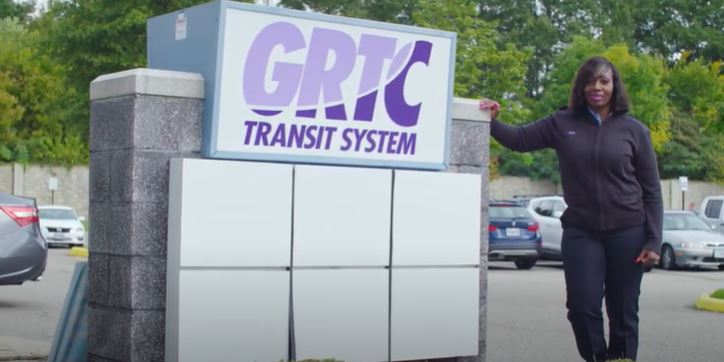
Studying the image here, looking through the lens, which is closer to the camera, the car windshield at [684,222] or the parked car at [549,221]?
the car windshield at [684,222]

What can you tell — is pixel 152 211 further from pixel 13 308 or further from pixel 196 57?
pixel 13 308

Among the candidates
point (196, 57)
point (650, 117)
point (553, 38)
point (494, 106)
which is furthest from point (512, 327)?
point (553, 38)

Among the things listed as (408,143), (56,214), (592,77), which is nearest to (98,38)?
(56,214)

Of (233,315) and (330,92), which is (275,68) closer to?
(330,92)

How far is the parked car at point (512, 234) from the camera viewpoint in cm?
2644

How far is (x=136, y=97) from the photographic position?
7.04 metres

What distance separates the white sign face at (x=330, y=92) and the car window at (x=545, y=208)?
21.4m

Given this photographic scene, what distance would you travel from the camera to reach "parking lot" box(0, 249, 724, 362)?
10.7 metres

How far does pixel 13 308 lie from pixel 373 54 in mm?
8450

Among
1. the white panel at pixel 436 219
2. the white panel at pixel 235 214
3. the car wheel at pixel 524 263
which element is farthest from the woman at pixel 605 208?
the car wheel at pixel 524 263

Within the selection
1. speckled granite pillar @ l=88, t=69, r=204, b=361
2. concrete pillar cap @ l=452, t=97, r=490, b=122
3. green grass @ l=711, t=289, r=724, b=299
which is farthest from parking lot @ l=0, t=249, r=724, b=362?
concrete pillar cap @ l=452, t=97, r=490, b=122

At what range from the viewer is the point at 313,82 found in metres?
7.48

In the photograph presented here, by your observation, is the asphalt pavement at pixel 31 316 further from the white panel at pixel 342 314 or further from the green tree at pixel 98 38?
the green tree at pixel 98 38

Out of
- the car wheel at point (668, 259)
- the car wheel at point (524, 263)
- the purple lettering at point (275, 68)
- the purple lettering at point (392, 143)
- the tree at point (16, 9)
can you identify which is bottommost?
the car wheel at point (524, 263)
